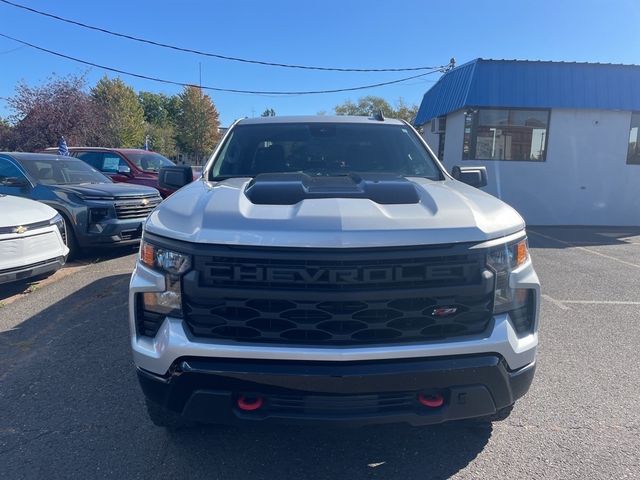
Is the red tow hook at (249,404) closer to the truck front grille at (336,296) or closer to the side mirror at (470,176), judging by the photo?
the truck front grille at (336,296)

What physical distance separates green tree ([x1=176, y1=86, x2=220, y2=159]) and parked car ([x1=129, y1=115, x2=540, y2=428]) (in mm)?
55698

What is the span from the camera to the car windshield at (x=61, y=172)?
24.4 ft

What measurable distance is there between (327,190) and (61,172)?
693cm

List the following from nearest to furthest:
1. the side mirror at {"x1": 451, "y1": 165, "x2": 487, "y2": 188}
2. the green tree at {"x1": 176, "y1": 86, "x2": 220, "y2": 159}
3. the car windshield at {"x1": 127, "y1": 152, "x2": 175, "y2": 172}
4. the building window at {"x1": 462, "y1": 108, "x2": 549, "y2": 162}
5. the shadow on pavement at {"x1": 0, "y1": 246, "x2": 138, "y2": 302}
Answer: the side mirror at {"x1": 451, "y1": 165, "x2": 487, "y2": 188} < the shadow on pavement at {"x1": 0, "y1": 246, "x2": 138, "y2": 302} < the car windshield at {"x1": 127, "y1": 152, "x2": 175, "y2": 172} < the building window at {"x1": 462, "y1": 108, "x2": 549, "y2": 162} < the green tree at {"x1": 176, "y1": 86, "x2": 220, "y2": 159}

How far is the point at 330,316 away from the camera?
206cm

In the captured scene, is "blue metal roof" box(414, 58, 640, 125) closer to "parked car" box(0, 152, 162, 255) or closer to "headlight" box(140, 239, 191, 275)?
"parked car" box(0, 152, 162, 255)

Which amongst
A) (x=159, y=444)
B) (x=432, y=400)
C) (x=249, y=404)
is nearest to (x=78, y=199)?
(x=159, y=444)

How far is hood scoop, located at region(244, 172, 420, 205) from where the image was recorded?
2.43m

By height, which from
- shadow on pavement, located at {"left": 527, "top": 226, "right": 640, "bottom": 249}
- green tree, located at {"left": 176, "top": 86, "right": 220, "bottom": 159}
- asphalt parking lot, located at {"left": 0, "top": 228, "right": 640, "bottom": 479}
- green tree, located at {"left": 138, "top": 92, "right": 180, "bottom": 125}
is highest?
green tree, located at {"left": 138, "top": 92, "right": 180, "bottom": 125}

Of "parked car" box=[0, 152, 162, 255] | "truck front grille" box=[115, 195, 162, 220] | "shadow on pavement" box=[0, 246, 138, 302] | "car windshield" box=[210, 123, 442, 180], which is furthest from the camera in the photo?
"truck front grille" box=[115, 195, 162, 220]

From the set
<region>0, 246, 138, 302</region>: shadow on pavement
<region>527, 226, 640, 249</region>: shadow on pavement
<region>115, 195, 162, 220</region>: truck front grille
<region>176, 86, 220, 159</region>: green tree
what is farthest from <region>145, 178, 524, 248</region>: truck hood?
<region>176, 86, 220, 159</region>: green tree

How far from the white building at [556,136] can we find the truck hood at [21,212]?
1031 cm

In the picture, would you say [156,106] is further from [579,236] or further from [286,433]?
[286,433]

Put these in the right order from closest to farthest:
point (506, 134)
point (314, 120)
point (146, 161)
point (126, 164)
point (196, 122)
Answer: point (314, 120) < point (126, 164) < point (146, 161) < point (506, 134) < point (196, 122)
